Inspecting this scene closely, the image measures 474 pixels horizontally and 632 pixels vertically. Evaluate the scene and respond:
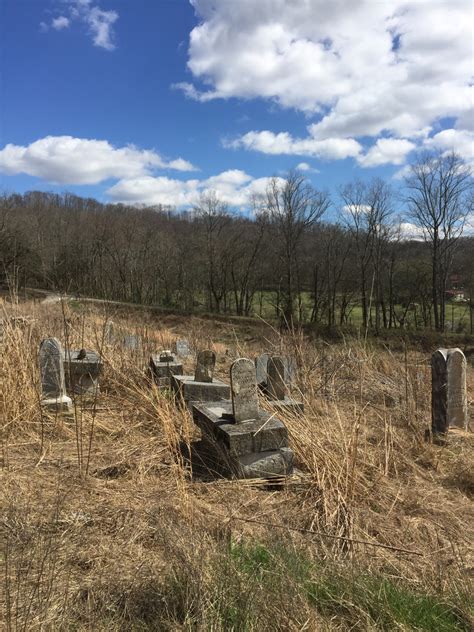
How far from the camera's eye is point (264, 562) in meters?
2.51

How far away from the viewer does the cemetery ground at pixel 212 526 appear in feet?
6.78

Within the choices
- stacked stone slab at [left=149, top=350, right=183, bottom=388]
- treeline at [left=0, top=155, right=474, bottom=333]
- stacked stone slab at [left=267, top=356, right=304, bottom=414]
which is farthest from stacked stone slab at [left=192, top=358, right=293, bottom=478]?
treeline at [left=0, top=155, right=474, bottom=333]

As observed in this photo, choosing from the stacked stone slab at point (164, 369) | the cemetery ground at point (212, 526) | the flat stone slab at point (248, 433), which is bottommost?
the cemetery ground at point (212, 526)

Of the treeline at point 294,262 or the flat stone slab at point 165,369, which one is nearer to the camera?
the flat stone slab at point 165,369

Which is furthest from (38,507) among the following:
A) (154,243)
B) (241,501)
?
(154,243)

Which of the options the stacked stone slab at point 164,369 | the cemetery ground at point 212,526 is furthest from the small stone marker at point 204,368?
the stacked stone slab at point 164,369

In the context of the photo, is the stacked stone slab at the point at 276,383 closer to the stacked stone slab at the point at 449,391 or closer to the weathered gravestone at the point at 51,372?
the stacked stone slab at the point at 449,391

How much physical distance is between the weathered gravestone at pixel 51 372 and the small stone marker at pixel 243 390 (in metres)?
2.29

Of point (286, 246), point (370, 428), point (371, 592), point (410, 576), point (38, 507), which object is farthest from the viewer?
point (286, 246)

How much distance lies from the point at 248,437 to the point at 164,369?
3.32m

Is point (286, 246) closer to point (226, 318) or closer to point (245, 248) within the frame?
point (245, 248)

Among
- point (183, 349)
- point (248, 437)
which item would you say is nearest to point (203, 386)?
point (248, 437)

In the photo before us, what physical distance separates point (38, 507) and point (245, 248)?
46891mm

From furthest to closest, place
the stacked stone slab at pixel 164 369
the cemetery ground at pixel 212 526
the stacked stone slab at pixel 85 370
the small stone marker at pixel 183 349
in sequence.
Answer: the small stone marker at pixel 183 349, the stacked stone slab at pixel 164 369, the stacked stone slab at pixel 85 370, the cemetery ground at pixel 212 526
